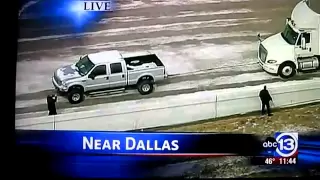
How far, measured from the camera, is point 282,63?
153 cm

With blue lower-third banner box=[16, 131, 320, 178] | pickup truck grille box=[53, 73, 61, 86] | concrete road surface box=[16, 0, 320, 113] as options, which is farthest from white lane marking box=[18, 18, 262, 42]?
blue lower-third banner box=[16, 131, 320, 178]

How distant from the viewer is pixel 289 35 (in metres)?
1.52

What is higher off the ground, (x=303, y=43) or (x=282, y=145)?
(x=303, y=43)

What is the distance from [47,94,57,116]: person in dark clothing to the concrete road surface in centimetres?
1

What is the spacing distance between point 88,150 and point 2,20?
1.42ft

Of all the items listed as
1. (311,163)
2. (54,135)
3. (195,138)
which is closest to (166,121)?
(195,138)

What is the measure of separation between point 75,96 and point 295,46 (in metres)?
0.65

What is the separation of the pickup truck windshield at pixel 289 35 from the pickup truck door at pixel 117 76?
1.54 feet

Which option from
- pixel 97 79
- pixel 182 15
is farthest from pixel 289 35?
pixel 97 79

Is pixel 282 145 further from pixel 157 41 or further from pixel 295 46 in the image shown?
pixel 157 41

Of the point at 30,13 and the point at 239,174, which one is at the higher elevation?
the point at 30,13

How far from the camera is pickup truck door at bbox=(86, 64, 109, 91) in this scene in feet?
4.87

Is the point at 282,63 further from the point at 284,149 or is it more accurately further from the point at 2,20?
the point at 2,20

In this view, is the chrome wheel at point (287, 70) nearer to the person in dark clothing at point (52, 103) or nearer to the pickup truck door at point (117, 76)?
the pickup truck door at point (117, 76)
